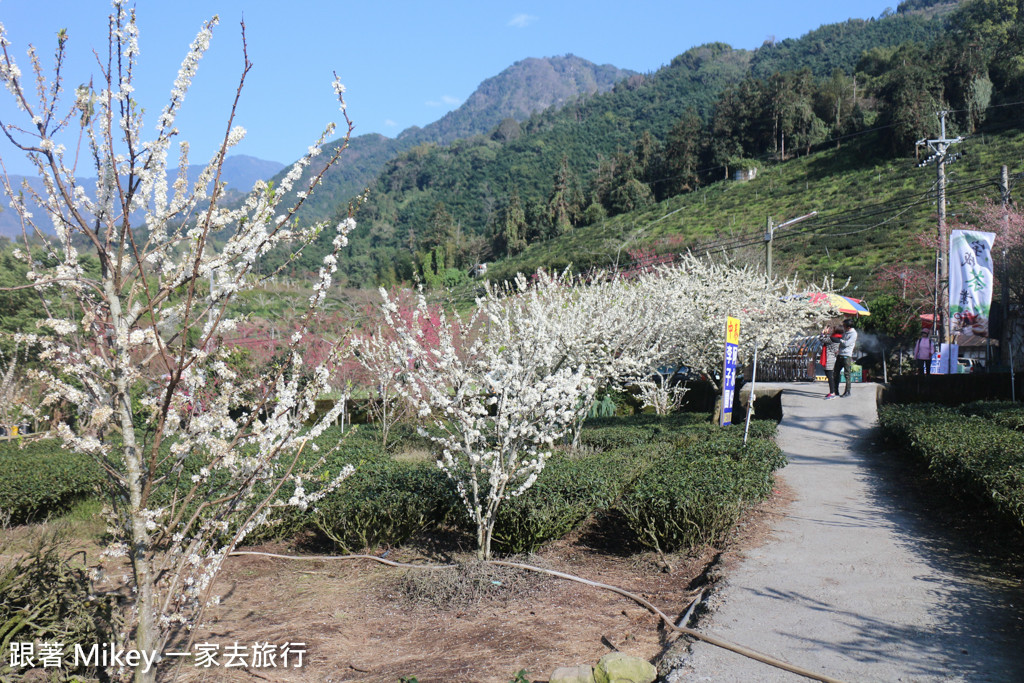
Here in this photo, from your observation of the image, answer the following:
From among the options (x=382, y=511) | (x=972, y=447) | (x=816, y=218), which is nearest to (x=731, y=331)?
(x=972, y=447)

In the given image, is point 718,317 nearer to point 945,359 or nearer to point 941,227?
point 945,359

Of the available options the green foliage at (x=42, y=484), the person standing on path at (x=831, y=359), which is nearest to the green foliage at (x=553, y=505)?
the green foliage at (x=42, y=484)

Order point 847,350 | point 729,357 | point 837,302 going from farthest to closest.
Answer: point 837,302 < point 847,350 < point 729,357

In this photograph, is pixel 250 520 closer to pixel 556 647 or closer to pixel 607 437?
pixel 556 647

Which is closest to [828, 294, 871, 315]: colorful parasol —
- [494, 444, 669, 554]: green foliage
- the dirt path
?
the dirt path

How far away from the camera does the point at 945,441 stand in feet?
24.4

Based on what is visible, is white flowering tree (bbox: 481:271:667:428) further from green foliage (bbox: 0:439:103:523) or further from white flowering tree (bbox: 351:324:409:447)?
green foliage (bbox: 0:439:103:523)

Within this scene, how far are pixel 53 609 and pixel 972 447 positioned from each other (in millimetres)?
8056

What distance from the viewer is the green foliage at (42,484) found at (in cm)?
763

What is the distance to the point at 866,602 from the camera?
4.61 m

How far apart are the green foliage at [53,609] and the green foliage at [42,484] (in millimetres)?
3718

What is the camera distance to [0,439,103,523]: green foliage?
7.63m

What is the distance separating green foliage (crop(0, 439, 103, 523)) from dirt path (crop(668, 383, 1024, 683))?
22.6ft

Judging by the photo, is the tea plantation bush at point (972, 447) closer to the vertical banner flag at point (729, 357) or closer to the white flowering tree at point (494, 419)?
the vertical banner flag at point (729, 357)
